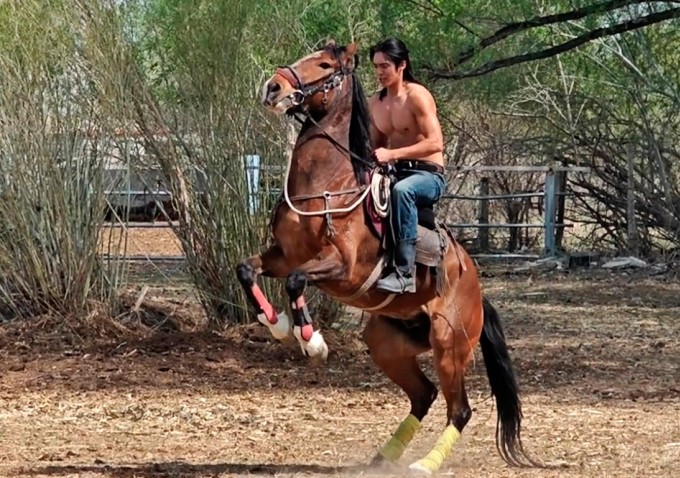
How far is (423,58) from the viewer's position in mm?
14023

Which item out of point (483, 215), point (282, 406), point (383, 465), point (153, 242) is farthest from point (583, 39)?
point (153, 242)

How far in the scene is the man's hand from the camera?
6.89 meters

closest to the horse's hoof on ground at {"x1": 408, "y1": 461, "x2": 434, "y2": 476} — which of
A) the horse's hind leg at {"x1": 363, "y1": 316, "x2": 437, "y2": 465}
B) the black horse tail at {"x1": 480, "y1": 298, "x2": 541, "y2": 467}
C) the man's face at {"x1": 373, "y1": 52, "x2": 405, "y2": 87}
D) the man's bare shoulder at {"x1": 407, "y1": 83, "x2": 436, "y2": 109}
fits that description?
the horse's hind leg at {"x1": 363, "y1": 316, "x2": 437, "y2": 465}

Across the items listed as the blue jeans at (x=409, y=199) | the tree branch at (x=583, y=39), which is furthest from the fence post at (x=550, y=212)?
the blue jeans at (x=409, y=199)

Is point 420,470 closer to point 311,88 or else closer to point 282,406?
point 311,88

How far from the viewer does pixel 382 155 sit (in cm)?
689

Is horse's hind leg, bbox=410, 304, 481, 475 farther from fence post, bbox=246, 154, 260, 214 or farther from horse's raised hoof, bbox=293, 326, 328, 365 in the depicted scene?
fence post, bbox=246, 154, 260, 214

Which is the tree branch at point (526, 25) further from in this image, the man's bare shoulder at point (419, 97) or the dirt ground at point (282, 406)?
the man's bare shoulder at point (419, 97)

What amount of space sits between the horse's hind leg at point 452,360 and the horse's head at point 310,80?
1.33 m

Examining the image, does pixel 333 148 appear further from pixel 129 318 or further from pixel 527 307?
pixel 527 307

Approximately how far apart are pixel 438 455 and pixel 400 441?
0.28m

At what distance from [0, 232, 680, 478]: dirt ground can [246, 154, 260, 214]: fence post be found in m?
1.08

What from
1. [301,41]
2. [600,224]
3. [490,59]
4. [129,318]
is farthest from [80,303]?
[600,224]

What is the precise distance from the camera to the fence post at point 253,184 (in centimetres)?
1055
